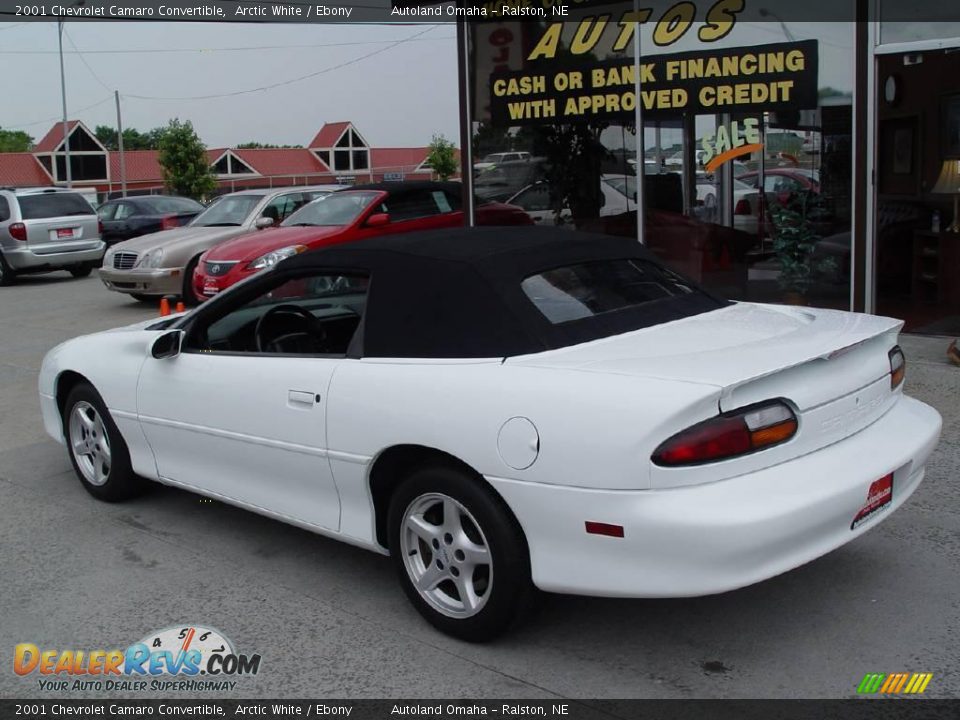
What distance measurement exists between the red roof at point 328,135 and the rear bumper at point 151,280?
281 feet

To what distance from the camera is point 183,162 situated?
194 ft

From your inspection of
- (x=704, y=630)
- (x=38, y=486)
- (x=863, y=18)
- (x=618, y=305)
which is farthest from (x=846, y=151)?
(x=38, y=486)

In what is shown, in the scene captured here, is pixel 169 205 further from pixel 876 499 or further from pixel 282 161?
pixel 282 161

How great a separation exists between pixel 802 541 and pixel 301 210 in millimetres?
10905

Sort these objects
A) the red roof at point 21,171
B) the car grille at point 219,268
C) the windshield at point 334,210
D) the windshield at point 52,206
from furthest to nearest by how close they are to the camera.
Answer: the red roof at point 21,171 → the windshield at point 52,206 → the windshield at point 334,210 → the car grille at point 219,268

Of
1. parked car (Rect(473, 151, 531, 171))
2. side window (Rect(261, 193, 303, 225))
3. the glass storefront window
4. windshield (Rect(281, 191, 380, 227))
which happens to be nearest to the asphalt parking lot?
the glass storefront window

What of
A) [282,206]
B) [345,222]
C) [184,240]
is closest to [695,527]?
[345,222]

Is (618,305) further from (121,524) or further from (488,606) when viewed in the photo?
(121,524)

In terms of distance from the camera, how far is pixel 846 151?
9.21 m

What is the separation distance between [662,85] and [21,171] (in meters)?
80.8

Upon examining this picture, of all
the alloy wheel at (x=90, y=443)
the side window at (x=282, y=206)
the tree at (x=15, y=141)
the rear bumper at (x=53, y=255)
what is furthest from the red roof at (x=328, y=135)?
the alloy wheel at (x=90, y=443)

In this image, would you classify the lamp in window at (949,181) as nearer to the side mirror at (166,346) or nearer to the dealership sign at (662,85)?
the dealership sign at (662,85)

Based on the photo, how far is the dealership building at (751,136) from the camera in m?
9.21

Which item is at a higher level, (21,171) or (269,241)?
(21,171)
